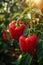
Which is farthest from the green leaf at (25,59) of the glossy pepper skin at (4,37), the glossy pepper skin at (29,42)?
the glossy pepper skin at (4,37)

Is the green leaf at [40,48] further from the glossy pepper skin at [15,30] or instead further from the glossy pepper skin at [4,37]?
the glossy pepper skin at [4,37]

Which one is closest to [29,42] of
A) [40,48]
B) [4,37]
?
[40,48]

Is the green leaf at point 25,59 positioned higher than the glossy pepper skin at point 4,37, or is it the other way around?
the glossy pepper skin at point 4,37

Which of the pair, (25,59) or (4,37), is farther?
(4,37)

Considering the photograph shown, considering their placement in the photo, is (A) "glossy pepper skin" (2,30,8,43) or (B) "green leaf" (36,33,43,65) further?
(A) "glossy pepper skin" (2,30,8,43)

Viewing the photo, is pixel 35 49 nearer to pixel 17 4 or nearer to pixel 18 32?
pixel 18 32

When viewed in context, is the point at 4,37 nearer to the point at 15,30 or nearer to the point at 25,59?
the point at 15,30

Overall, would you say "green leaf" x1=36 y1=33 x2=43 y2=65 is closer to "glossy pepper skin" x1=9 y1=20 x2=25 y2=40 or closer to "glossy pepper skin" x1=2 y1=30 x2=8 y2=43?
"glossy pepper skin" x1=9 y1=20 x2=25 y2=40

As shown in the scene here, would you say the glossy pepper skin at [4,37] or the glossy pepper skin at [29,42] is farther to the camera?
the glossy pepper skin at [4,37]

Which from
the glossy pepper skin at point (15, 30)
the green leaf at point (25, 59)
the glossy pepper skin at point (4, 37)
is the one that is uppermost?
the glossy pepper skin at point (15, 30)

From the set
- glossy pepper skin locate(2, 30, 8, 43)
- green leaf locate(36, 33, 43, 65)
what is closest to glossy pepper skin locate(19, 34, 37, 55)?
green leaf locate(36, 33, 43, 65)

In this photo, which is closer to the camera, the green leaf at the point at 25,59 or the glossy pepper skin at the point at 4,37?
the green leaf at the point at 25,59

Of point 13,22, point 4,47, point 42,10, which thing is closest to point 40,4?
point 42,10

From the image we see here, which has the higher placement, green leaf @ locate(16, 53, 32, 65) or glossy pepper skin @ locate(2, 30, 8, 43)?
glossy pepper skin @ locate(2, 30, 8, 43)
